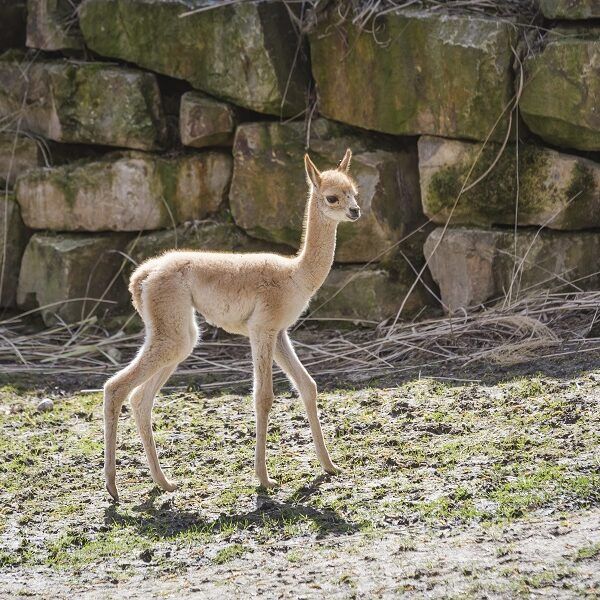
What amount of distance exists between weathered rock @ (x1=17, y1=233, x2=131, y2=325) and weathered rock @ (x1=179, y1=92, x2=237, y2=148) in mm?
1233

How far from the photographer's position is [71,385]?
9.36 m

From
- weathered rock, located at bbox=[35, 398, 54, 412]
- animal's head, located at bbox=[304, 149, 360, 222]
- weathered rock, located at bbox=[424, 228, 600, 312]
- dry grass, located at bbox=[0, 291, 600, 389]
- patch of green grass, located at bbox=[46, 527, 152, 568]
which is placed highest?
animal's head, located at bbox=[304, 149, 360, 222]

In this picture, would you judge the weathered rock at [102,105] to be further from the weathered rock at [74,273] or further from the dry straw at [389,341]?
the dry straw at [389,341]

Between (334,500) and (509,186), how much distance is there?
4.11 m

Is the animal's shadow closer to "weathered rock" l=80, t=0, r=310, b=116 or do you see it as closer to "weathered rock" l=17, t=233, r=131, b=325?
"weathered rock" l=17, t=233, r=131, b=325

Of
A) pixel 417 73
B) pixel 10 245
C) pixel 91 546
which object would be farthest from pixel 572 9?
pixel 91 546

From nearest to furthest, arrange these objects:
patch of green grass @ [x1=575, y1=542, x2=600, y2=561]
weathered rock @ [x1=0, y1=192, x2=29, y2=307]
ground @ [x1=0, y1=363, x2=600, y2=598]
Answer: patch of green grass @ [x1=575, y1=542, x2=600, y2=561], ground @ [x1=0, y1=363, x2=600, y2=598], weathered rock @ [x1=0, y1=192, x2=29, y2=307]

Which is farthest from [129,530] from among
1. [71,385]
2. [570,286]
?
[570,286]

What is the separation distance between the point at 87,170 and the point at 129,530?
5176mm

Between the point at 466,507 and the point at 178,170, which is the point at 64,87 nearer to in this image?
the point at 178,170

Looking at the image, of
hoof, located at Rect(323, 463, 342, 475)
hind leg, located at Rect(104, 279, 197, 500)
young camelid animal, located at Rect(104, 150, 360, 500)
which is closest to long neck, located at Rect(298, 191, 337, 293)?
young camelid animal, located at Rect(104, 150, 360, 500)

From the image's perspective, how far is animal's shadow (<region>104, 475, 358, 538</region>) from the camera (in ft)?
20.2

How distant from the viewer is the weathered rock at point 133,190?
1063 centimetres

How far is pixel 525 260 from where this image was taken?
9586mm
